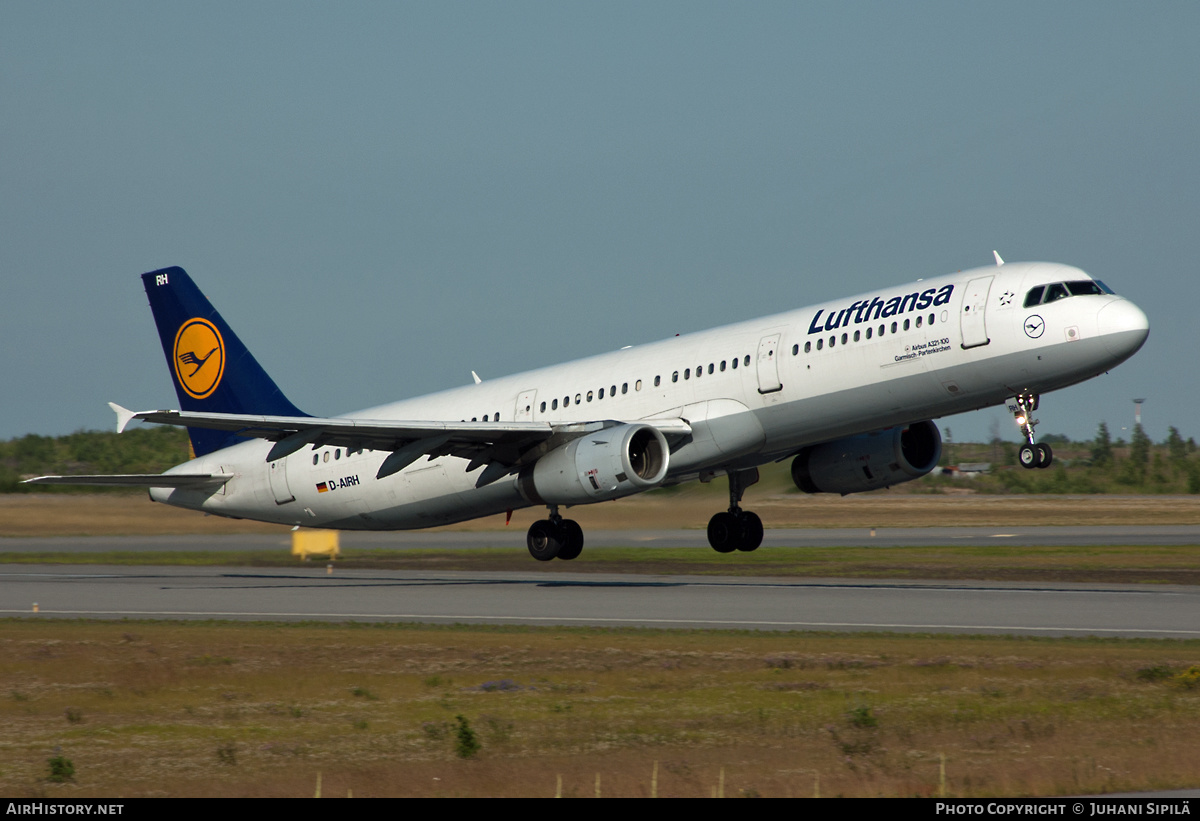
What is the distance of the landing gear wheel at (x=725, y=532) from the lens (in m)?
36.6

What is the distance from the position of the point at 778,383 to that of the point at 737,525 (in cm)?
773

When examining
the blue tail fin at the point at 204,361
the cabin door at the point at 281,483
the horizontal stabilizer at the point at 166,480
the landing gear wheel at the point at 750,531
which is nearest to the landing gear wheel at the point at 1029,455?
the landing gear wheel at the point at 750,531

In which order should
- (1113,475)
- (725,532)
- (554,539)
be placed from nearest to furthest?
(554,539), (725,532), (1113,475)

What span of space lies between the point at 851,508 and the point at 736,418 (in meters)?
56.6

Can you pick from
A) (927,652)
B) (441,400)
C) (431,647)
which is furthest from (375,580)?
(927,652)

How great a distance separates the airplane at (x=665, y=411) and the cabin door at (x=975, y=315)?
0.03m

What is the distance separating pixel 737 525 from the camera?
36531 mm

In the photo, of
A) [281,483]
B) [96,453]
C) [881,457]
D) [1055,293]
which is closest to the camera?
[1055,293]

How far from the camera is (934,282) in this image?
93.8 feet

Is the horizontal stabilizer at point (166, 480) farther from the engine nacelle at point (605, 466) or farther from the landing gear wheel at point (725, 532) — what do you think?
the landing gear wheel at point (725, 532)

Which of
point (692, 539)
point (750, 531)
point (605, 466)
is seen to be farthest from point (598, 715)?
point (692, 539)

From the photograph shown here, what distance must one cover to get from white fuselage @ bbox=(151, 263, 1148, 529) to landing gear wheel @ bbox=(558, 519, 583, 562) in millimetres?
1812

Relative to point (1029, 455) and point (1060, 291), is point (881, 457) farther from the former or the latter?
point (1060, 291)

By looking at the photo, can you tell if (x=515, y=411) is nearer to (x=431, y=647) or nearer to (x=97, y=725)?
(x=431, y=647)
